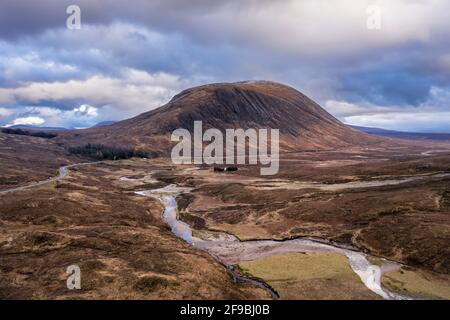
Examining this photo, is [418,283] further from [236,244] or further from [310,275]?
[236,244]

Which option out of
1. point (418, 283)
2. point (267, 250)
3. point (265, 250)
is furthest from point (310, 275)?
point (265, 250)

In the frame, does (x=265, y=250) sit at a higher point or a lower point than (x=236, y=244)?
higher

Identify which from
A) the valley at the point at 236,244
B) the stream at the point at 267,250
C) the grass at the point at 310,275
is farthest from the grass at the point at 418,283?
the grass at the point at 310,275

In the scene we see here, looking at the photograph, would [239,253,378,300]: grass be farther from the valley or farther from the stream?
the stream
